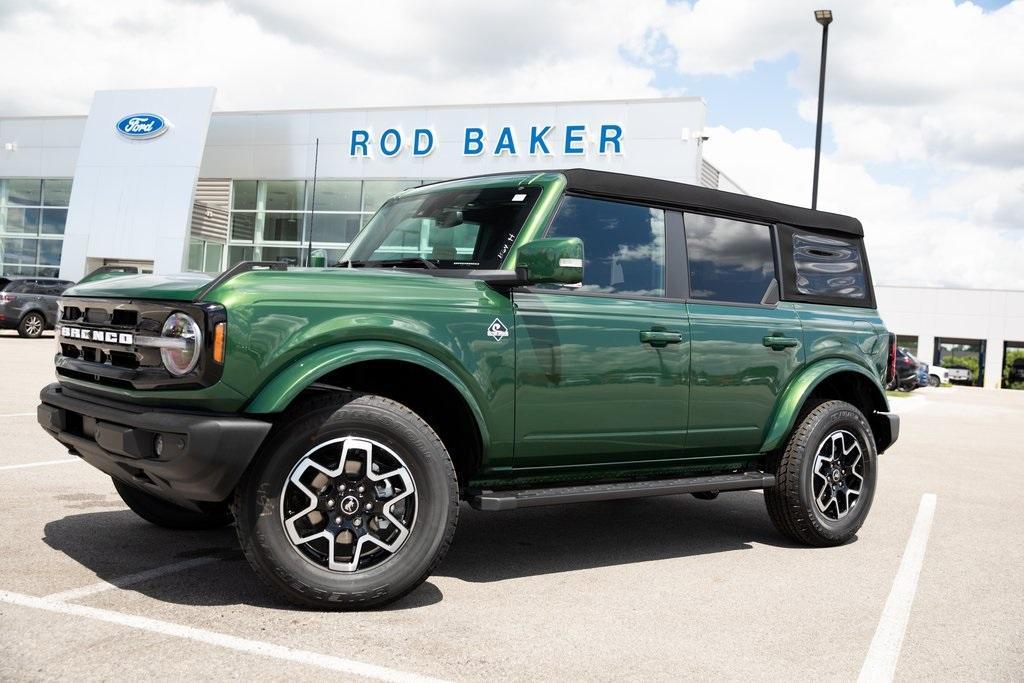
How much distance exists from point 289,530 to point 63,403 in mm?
1236

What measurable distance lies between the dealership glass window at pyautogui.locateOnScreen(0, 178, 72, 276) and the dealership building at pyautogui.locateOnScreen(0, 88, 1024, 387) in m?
0.06

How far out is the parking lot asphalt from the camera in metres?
3.31

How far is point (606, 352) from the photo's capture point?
4.57 metres

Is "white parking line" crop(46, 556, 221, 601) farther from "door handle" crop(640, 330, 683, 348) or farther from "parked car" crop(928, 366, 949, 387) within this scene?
"parked car" crop(928, 366, 949, 387)

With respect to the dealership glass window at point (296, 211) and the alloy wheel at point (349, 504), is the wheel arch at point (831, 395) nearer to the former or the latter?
the alloy wheel at point (349, 504)

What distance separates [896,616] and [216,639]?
113 inches

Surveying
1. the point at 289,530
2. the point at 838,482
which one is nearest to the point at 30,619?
the point at 289,530

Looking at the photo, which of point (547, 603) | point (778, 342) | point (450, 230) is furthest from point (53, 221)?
point (547, 603)

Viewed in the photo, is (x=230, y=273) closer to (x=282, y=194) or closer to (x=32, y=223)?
(x=282, y=194)

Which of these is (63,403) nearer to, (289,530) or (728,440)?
(289,530)

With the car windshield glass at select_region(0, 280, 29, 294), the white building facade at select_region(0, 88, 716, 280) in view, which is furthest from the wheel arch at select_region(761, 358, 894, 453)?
the car windshield glass at select_region(0, 280, 29, 294)

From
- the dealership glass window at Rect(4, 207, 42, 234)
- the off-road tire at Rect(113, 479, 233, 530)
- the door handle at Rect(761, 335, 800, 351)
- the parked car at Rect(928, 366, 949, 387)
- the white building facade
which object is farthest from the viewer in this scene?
the parked car at Rect(928, 366, 949, 387)

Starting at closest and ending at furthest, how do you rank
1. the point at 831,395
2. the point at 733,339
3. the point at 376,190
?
1. the point at 733,339
2. the point at 831,395
3. the point at 376,190

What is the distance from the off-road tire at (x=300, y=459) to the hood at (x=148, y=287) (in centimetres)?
62
